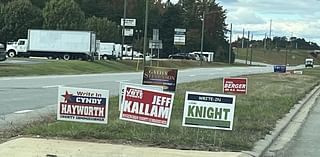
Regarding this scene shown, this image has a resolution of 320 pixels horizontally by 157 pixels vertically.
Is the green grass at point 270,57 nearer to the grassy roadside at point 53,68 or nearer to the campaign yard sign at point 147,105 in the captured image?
the grassy roadside at point 53,68

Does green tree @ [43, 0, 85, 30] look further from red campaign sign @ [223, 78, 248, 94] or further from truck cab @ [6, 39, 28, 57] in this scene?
red campaign sign @ [223, 78, 248, 94]

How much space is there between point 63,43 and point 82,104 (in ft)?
180

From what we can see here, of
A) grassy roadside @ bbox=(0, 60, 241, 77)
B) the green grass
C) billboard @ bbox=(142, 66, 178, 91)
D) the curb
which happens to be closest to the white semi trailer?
grassy roadside @ bbox=(0, 60, 241, 77)

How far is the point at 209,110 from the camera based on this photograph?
35.9 ft

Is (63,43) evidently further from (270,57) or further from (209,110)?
(270,57)

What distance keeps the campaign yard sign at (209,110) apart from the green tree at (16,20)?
8353cm

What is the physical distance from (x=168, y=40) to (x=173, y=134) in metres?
125

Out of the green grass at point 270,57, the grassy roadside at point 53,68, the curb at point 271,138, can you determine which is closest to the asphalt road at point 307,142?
the curb at point 271,138

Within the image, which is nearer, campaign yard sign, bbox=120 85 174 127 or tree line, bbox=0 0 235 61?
campaign yard sign, bbox=120 85 174 127

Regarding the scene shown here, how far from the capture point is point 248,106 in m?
19.7

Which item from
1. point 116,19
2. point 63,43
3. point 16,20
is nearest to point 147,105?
point 63,43

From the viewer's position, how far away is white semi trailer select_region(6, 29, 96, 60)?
6475 centimetres

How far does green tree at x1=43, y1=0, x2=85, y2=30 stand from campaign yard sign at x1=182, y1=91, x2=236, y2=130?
83.4 m

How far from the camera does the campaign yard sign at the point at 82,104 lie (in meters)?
11.0
